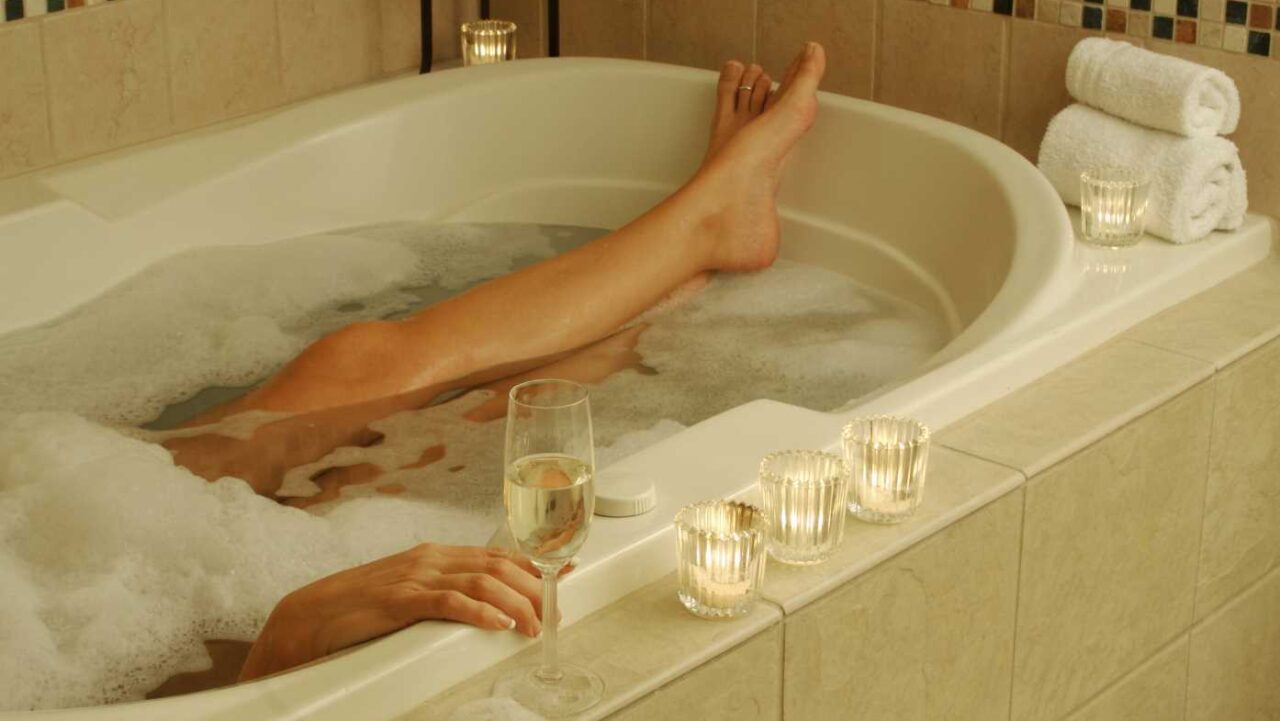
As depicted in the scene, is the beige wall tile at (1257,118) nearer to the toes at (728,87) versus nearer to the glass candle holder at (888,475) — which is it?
the toes at (728,87)

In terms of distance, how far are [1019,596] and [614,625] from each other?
441mm

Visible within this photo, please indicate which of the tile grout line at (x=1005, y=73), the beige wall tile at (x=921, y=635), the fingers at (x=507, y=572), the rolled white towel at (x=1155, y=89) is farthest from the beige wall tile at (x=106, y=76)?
the beige wall tile at (x=921, y=635)

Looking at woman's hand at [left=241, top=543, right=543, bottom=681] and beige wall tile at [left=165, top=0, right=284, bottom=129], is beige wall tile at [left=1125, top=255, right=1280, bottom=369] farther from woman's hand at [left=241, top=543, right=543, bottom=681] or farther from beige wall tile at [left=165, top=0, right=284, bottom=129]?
beige wall tile at [left=165, top=0, right=284, bottom=129]

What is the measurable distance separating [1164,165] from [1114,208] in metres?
0.10

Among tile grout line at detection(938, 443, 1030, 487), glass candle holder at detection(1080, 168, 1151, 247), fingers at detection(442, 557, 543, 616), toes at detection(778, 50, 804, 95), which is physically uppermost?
toes at detection(778, 50, 804, 95)

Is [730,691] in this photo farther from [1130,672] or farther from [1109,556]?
[1130,672]

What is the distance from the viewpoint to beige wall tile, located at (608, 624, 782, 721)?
3.95 feet

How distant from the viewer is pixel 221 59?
2.63 meters

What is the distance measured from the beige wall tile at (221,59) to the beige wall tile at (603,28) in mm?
495

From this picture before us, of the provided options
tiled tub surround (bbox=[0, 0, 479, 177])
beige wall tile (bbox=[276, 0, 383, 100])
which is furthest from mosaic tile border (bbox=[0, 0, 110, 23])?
beige wall tile (bbox=[276, 0, 383, 100])

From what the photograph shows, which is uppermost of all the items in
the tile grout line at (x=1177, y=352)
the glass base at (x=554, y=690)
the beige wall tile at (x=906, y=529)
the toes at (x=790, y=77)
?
the toes at (x=790, y=77)

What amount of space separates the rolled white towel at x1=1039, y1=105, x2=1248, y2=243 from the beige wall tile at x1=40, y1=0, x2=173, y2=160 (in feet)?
4.30

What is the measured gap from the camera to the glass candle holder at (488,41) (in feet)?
8.76

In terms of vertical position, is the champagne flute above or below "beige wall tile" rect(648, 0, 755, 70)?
below
